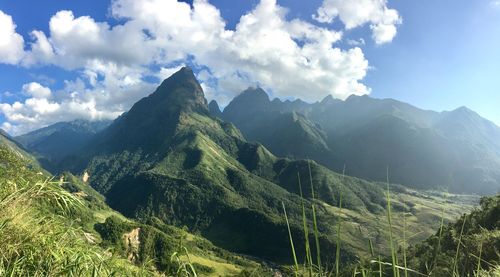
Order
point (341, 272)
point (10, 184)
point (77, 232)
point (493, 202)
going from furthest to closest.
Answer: point (493, 202) < point (77, 232) < point (10, 184) < point (341, 272)

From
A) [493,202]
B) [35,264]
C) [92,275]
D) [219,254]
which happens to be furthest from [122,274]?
[219,254]

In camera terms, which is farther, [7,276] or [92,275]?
[92,275]

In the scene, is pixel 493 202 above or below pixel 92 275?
above

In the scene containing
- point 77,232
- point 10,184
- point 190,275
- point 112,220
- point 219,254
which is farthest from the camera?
point 219,254

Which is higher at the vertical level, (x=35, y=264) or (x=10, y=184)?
(x=10, y=184)

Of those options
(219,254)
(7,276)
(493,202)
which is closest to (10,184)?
(7,276)

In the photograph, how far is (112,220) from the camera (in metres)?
157

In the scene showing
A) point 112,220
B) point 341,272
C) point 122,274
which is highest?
point 341,272

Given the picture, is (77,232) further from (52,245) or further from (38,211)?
(52,245)

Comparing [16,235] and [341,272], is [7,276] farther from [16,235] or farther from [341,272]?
[341,272]

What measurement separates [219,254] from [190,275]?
202m

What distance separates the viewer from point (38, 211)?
7.40 m

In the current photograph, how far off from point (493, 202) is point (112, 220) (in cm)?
13757

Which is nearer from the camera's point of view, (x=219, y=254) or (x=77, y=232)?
(x=77, y=232)
